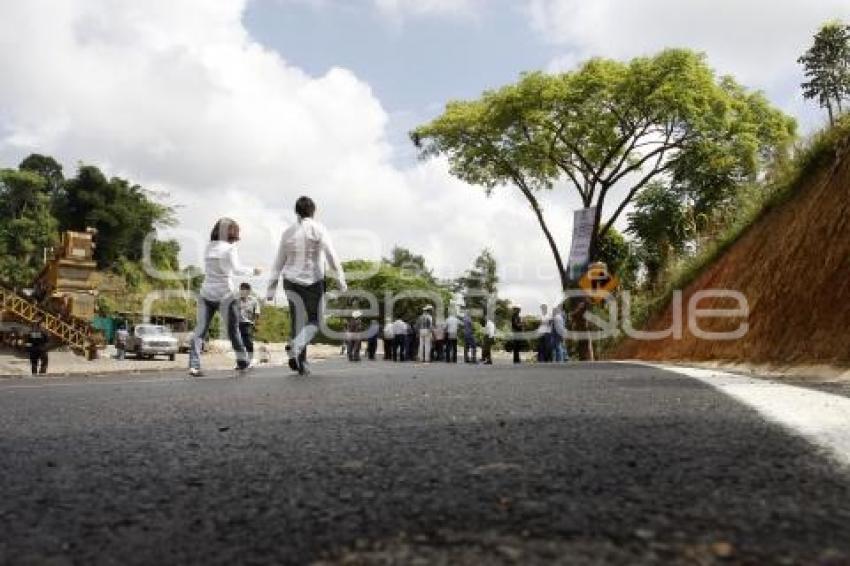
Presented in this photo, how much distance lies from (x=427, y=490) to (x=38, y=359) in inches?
688

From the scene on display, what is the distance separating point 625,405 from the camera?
4.12m

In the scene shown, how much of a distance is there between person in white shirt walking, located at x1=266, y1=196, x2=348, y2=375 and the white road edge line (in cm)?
445

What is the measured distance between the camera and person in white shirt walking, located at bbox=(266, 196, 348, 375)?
27.8ft

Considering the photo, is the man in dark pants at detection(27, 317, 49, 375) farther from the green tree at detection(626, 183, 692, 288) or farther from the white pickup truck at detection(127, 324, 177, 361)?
the green tree at detection(626, 183, 692, 288)

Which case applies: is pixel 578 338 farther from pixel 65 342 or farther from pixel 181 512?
pixel 181 512

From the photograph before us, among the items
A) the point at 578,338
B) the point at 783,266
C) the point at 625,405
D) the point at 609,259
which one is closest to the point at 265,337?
the point at 609,259

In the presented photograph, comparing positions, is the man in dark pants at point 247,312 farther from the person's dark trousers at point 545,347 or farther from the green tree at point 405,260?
the green tree at point 405,260

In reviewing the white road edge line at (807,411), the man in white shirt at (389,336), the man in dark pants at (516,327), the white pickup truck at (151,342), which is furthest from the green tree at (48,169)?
the white road edge line at (807,411)

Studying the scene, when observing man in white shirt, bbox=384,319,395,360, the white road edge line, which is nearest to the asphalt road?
the white road edge line

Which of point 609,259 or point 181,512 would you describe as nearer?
point 181,512

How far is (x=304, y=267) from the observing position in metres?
8.48

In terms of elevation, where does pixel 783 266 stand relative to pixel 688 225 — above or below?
below

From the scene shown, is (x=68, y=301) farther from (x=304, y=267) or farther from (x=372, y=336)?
(x=304, y=267)

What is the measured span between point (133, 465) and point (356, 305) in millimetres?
81634
